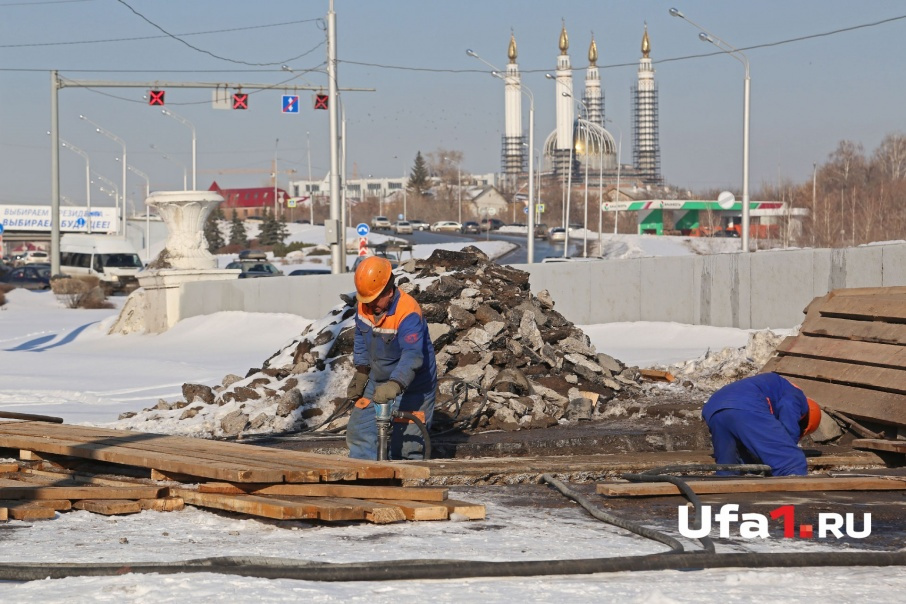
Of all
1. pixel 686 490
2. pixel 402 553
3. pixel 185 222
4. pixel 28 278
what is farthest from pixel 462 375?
pixel 28 278

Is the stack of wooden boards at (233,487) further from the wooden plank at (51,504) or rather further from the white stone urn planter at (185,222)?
the white stone urn planter at (185,222)

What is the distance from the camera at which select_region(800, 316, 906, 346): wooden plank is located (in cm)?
1075

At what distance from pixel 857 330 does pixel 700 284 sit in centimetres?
919

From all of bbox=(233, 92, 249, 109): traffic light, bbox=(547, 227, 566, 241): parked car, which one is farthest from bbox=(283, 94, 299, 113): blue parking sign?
bbox=(547, 227, 566, 241): parked car

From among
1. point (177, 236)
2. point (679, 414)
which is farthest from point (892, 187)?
point (679, 414)

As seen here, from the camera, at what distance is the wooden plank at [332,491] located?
6750 mm

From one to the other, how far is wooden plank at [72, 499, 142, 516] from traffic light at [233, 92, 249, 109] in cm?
2492

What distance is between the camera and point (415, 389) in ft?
27.6

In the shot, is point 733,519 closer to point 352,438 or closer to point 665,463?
point 665,463

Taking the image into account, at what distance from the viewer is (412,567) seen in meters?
5.04

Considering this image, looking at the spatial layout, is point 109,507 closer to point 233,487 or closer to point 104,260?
point 233,487

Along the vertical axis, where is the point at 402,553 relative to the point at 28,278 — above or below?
below

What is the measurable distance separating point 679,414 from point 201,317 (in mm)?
17006

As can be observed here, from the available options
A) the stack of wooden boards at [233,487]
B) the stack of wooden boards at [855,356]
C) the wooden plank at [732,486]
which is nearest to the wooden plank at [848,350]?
the stack of wooden boards at [855,356]
